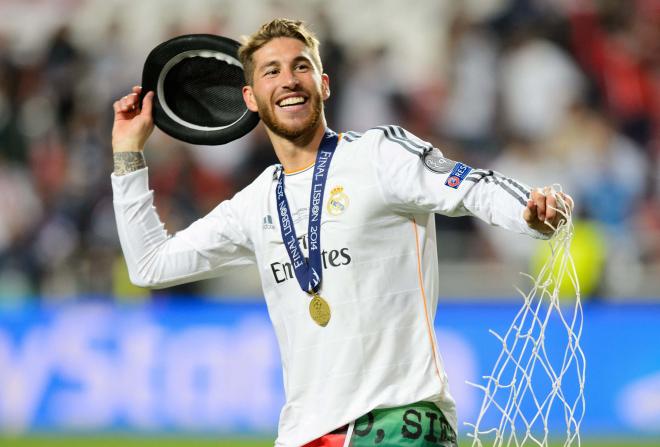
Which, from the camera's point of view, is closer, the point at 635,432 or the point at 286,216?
→ the point at 286,216

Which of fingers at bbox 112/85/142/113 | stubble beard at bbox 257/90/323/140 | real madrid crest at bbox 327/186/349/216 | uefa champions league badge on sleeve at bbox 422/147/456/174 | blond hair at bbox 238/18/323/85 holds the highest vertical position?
blond hair at bbox 238/18/323/85

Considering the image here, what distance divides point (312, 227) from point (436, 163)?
53 cm

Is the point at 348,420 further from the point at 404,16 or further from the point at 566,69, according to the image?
the point at 404,16

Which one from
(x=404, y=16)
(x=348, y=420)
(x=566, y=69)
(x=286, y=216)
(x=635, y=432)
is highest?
(x=404, y=16)

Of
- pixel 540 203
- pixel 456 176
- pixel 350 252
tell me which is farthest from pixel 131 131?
pixel 540 203

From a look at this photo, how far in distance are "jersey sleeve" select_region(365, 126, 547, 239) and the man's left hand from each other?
5cm

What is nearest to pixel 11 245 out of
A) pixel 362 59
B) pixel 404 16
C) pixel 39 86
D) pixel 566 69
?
pixel 39 86

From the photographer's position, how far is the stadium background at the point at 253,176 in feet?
34.9

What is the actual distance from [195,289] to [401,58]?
371cm

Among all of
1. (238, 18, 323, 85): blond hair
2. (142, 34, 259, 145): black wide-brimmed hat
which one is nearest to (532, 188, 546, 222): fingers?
(238, 18, 323, 85): blond hair

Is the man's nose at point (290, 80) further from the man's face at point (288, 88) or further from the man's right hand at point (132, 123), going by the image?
the man's right hand at point (132, 123)

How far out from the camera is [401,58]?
13.5 metres

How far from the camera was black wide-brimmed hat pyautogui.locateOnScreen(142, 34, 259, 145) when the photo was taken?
521 centimetres

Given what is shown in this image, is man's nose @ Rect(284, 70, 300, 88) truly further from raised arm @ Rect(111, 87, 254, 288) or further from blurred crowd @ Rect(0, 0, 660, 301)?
blurred crowd @ Rect(0, 0, 660, 301)
